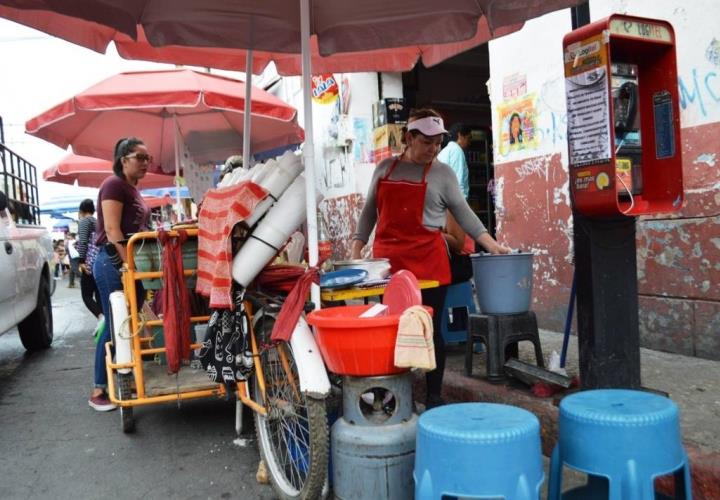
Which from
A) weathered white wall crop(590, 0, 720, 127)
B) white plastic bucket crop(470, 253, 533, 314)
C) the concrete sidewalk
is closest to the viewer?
the concrete sidewalk

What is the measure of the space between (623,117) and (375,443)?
197cm

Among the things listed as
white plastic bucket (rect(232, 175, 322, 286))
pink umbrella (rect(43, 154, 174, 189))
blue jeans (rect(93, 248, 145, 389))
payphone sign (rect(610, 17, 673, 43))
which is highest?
pink umbrella (rect(43, 154, 174, 189))

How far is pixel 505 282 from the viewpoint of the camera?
3.92m

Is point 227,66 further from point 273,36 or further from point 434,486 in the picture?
point 434,486

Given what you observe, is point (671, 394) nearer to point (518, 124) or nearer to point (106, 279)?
point (518, 124)

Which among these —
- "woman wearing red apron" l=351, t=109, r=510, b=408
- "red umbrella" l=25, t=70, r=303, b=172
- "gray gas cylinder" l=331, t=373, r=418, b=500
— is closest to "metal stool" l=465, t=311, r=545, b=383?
"woman wearing red apron" l=351, t=109, r=510, b=408

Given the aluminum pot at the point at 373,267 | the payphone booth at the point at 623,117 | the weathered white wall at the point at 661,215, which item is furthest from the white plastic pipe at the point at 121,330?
the weathered white wall at the point at 661,215

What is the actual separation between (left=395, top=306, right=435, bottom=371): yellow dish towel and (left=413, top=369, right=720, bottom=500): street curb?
1.35m

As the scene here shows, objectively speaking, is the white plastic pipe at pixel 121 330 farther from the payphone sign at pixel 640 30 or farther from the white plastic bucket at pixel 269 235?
the payphone sign at pixel 640 30

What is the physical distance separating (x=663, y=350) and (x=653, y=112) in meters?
2.33

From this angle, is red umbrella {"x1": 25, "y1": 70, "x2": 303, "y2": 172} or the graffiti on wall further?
red umbrella {"x1": 25, "y1": 70, "x2": 303, "y2": 172}

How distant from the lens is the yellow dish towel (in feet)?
7.70

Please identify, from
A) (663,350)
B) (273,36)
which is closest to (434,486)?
(273,36)

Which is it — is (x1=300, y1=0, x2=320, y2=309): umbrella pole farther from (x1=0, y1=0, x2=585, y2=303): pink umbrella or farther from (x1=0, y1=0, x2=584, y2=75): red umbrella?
(x1=0, y1=0, x2=584, y2=75): red umbrella
